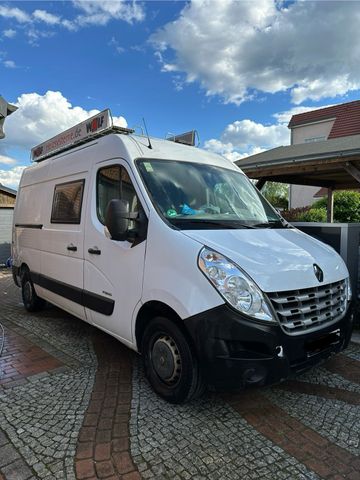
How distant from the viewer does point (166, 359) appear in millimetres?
3174

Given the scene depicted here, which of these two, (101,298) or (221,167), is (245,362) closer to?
(101,298)

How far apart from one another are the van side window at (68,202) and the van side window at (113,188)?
423mm

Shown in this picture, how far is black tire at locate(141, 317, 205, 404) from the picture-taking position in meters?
2.97

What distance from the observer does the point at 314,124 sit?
72.1 feet

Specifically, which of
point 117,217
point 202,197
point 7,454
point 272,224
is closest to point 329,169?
point 272,224

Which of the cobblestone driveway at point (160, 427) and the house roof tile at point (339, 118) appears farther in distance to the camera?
the house roof tile at point (339, 118)

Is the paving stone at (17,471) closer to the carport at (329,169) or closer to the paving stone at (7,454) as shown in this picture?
the paving stone at (7,454)

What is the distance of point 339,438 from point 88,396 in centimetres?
208

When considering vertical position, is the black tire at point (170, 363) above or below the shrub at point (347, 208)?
below

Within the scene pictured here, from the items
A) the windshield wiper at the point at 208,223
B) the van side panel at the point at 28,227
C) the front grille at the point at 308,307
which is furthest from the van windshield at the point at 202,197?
the van side panel at the point at 28,227

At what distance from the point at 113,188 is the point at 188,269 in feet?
4.95

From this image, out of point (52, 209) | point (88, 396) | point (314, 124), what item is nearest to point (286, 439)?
point (88, 396)

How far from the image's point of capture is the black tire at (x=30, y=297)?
617 centimetres

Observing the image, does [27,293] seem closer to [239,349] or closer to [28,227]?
[28,227]
